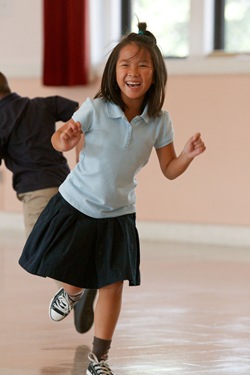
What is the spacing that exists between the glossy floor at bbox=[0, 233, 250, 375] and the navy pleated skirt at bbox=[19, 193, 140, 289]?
34 cm

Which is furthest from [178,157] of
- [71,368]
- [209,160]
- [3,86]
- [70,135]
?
[209,160]

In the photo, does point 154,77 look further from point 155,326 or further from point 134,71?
point 155,326

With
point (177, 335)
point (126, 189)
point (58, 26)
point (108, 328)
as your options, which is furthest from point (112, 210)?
point (58, 26)

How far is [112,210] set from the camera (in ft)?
8.06

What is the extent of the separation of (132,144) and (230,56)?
313cm

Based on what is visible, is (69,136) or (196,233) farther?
(196,233)

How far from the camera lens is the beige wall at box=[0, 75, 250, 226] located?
538cm

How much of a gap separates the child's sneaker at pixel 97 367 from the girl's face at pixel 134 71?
2.48ft

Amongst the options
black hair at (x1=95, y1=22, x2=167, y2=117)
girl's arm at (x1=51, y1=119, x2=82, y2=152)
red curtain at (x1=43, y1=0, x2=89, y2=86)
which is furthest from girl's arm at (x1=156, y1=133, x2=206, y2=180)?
red curtain at (x1=43, y1=0, x2=89, y2=86)

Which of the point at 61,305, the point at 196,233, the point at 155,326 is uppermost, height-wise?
the point at 61,305

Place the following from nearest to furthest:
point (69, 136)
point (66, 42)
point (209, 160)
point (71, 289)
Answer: point (69, 136)
point (71, 289)
point (209, 160)
point (66, 42)

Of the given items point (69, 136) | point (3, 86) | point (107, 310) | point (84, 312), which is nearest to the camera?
point (69, 136)

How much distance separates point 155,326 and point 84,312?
0.31 meters

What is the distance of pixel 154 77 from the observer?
2492mm
